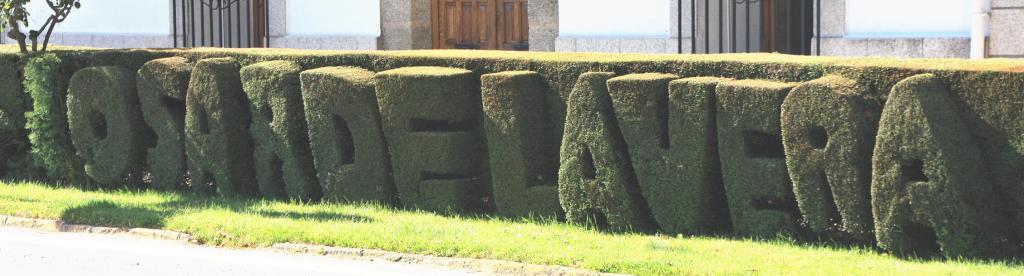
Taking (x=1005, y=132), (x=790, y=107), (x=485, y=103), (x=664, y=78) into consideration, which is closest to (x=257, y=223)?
(x=485, y=103)

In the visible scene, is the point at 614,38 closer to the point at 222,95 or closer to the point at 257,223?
the point at 222,95

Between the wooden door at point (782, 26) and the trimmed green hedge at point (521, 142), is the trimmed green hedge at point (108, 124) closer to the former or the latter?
the trimmed green hedge at point (521, 142)

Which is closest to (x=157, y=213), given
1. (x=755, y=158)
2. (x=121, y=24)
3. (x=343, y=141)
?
(x=343, y=141)

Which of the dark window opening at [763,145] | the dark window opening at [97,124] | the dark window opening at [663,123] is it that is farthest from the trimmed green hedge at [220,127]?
the dark window opening at [763,145]

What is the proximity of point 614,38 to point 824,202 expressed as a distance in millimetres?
6883

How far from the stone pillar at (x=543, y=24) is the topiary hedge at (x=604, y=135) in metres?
5.33

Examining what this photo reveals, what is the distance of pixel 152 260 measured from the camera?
915 centimetres

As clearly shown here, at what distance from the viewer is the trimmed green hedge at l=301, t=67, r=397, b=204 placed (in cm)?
1102

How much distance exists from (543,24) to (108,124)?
5.73 m

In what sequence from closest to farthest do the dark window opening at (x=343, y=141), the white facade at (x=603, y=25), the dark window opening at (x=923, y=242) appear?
1. the dark window opening at (x=923, y=242)
2. the dark window opening at (x=343, y=141)
3. the white facade at (x=603, y=25)

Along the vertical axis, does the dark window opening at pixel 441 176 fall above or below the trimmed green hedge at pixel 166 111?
below

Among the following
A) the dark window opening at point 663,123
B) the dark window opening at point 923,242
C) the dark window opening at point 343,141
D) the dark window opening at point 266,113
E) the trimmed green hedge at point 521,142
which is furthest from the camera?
the dark window opening at point 266,113

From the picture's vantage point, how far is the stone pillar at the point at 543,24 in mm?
16750

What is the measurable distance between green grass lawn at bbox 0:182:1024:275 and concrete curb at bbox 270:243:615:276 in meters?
0.09
